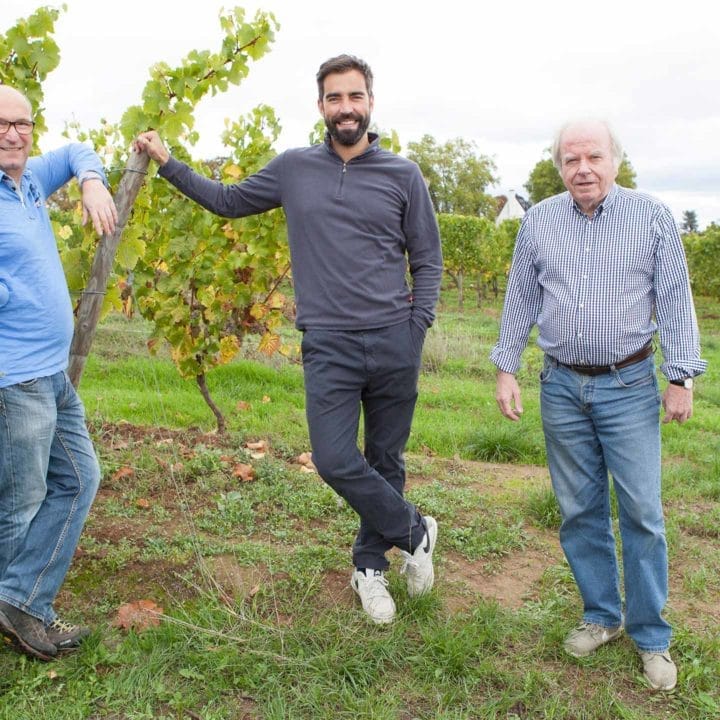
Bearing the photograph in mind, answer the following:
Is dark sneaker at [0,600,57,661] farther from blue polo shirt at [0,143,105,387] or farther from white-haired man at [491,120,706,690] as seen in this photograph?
white-haired man at [491,120,706,690]

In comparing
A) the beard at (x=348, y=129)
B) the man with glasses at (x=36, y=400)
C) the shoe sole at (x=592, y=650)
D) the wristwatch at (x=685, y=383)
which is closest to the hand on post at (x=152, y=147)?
the man with glasses at (x=36, y=400)

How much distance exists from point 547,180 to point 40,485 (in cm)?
4289

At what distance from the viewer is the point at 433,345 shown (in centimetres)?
1006

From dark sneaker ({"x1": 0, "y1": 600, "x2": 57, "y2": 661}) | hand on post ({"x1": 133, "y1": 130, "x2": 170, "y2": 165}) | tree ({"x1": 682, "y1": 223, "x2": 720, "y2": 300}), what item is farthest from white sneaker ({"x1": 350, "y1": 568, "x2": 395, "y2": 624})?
tree ({"x1": 682, "y1": 223, "x2": 720, "y2": 300})

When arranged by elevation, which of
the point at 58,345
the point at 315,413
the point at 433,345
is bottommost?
the point at 433,345

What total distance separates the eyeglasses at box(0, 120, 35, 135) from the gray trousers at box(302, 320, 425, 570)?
48.2 inches

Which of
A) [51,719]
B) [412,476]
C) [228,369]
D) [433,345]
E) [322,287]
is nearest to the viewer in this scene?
[51,719]

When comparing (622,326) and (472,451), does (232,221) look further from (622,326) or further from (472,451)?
(622,326)

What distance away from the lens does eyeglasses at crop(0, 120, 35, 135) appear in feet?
8.55

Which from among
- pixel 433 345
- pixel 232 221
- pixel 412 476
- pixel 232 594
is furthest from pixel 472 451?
pixel 433 345

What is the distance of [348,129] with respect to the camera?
120 inches

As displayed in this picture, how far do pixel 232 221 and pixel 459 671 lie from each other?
11.8 ft

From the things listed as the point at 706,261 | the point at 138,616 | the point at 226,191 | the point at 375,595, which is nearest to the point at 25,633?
the point at 138,616

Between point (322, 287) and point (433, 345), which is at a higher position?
point (322, 287)
